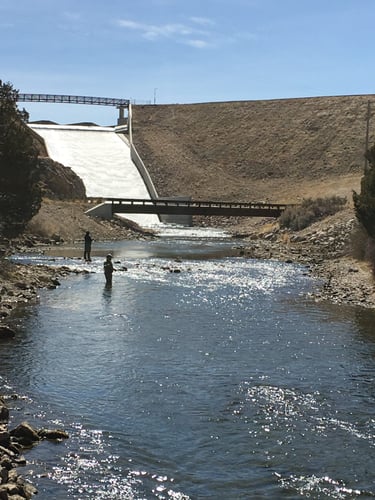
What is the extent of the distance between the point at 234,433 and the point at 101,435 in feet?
7.90

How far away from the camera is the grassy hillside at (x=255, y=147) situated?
309ft

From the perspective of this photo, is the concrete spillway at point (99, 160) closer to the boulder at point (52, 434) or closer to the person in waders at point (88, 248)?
the person in waders at point (88, 248)

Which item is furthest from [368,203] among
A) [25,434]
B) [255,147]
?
[255,147]

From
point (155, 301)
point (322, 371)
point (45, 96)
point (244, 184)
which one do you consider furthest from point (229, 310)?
point (45, 96)

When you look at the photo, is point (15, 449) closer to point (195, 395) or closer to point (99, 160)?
point (195, 395)

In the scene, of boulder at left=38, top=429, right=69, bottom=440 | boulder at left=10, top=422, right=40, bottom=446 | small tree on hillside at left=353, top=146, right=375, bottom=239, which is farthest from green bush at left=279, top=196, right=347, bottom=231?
boulder at left=10, top=422, right=40, bottom=446

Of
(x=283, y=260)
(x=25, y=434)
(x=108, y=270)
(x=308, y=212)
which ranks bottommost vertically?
(x=25, y=434)

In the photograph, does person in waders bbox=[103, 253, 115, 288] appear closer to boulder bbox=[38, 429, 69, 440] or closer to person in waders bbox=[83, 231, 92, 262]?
person in waders bbox=[83, 231, 92, 262]

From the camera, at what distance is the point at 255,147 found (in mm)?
111250

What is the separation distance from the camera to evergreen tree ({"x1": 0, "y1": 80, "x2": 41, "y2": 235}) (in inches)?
1315

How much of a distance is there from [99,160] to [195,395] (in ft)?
280

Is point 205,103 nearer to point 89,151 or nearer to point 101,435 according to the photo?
point 89,151

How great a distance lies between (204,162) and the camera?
106 meters

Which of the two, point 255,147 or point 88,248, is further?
point 255,147
